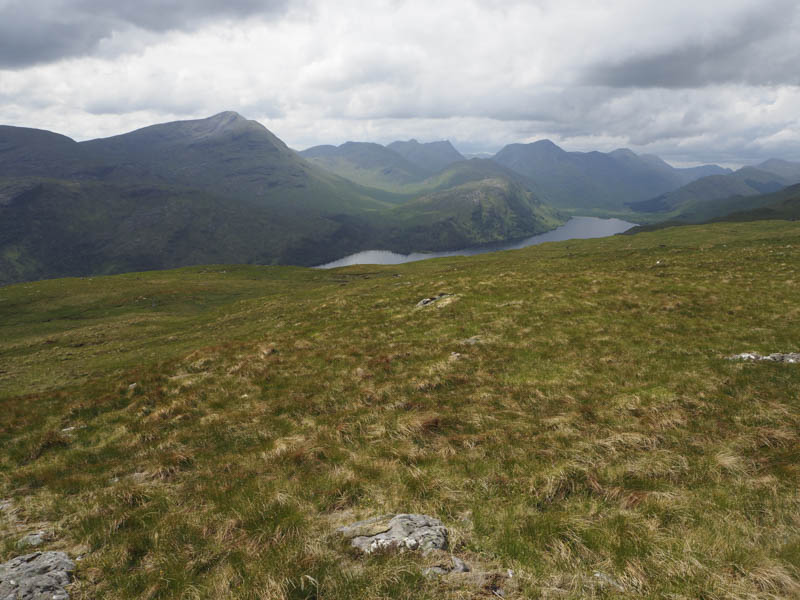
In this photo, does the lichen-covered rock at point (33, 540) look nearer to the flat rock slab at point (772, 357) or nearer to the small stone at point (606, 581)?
the small stone at point (606, 581)

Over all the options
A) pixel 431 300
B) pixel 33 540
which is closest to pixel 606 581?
pixel 33 540

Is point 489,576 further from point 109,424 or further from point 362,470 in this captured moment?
point 109,424

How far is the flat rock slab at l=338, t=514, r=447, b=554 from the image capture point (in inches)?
240

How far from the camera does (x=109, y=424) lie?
14.3 metres

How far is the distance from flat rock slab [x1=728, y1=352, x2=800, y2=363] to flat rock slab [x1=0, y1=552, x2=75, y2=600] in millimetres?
22306

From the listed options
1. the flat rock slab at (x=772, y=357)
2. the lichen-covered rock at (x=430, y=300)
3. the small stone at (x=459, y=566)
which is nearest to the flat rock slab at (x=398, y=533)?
the small stone at (x=459, y=566)

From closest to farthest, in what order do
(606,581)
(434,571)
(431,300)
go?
(606,581), (434,571), (431,300)

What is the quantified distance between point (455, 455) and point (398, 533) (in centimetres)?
358

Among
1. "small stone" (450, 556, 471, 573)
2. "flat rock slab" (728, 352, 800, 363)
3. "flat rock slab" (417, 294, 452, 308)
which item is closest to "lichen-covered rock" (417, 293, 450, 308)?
"flat rock slab" (417, 294, 452, 308)

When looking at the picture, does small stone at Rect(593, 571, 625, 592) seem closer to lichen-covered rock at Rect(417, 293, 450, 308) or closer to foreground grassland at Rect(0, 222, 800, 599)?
foreground grassland at Rect(0, 222, 800, 599)

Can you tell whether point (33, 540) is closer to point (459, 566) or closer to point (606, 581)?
point (459, 566)

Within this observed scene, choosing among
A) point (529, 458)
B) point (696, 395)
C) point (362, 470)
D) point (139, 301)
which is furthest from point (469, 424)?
point (139, 301)

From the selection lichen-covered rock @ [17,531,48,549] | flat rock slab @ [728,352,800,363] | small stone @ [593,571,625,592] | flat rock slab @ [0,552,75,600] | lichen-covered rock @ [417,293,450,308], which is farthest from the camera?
lichen-covered rock @ [417,293,450,308]

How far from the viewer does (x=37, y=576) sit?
5.70 m
